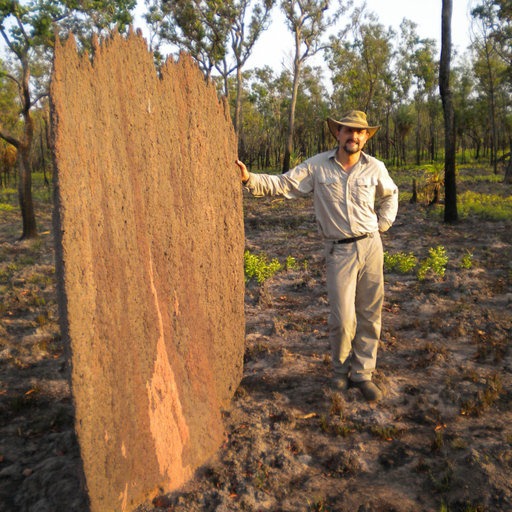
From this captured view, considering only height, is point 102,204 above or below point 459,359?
above

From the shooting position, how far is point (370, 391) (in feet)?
12.7

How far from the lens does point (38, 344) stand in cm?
539

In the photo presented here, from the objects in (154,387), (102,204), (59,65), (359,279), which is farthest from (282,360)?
(59,65)

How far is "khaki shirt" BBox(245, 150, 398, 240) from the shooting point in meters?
3.73

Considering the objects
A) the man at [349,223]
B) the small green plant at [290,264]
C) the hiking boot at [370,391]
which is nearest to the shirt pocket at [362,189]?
the man at [349,223]

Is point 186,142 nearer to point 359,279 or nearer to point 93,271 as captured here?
point 93,271

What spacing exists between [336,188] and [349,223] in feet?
0.91

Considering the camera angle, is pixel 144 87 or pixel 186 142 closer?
pixel 144 87

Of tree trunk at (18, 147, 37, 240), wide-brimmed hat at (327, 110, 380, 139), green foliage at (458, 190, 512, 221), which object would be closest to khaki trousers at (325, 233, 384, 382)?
wide-brimmed hat at (327, 110, 380, 139)

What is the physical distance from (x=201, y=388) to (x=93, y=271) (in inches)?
47.7

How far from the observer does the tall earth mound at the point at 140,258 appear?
2428 millimetres

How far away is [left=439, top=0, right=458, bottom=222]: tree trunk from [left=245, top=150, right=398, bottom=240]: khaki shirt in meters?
7.99

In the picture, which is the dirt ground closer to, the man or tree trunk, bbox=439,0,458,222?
the man

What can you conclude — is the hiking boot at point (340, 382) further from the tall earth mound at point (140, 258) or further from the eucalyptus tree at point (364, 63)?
the eucalyptus tree at point (364, 63)
